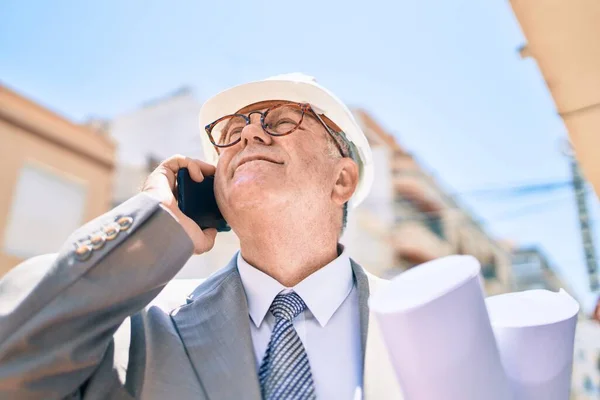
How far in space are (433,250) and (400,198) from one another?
2.23 meters

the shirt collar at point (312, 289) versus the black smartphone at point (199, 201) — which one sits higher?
the black smartphone at point (199, 201)

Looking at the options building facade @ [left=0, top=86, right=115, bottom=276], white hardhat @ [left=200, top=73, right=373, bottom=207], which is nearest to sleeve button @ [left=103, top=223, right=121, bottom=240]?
white hardhat @ [left=200, top=73, right=373, bottom=207]

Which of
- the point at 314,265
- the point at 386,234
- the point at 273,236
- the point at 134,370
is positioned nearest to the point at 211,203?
the point at 273,236

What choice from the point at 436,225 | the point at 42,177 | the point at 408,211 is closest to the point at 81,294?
the point at 42,177

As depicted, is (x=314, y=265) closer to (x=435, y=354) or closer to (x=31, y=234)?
(x=435, y=354)

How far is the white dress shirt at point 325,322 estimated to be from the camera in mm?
1624

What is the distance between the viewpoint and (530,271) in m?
17.5

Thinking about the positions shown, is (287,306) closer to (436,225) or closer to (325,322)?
(325,322)

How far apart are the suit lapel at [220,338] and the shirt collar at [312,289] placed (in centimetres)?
8

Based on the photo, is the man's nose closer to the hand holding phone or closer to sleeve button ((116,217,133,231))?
the hand holding phone

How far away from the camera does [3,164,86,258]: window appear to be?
35.0 feet

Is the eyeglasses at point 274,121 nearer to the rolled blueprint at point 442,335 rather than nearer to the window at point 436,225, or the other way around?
the rolled blueprint at point 442,335

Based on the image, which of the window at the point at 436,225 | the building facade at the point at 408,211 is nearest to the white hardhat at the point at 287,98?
the building facade at the point at 408,211

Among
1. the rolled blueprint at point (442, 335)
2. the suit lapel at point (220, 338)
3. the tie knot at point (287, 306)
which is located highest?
the rolled blueprint at point (442, 335)
